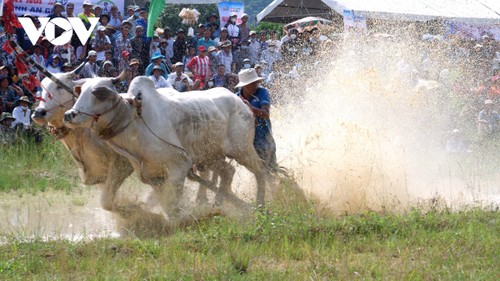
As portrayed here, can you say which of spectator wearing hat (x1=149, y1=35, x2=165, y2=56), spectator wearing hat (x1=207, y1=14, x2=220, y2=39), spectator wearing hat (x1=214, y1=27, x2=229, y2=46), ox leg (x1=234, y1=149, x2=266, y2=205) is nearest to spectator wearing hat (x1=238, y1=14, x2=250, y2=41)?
spectator wearing hat (x1=207, y1=14, x2=220, y2=39)

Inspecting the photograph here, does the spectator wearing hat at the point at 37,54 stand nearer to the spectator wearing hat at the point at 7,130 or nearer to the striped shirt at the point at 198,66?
the spectator wearing hat at the point at 7,130

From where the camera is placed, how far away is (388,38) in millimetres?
16281

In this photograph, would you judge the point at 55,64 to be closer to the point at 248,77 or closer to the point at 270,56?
the point at 248,77

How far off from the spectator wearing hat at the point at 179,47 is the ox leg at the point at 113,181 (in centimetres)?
684

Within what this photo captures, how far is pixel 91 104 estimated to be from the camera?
8.30 meters

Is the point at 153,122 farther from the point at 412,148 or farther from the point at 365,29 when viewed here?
the point at 365,29

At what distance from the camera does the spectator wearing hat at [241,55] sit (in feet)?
54.2

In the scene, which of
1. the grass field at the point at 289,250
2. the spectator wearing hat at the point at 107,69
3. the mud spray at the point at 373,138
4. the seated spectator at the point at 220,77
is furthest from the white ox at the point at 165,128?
the seated spectator at the point at 220,77

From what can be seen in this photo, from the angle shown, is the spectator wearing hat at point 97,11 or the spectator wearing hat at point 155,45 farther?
the spectator wearing hat at point 155,45

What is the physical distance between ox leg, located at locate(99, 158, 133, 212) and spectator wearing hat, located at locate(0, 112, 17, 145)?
3.73 m

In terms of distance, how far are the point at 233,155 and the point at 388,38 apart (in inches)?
290

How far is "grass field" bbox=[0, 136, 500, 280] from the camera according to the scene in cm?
648

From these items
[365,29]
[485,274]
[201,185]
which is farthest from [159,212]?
[365,29]

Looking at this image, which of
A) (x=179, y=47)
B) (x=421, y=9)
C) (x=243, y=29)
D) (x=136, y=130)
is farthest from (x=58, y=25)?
(x=421, y=9)
